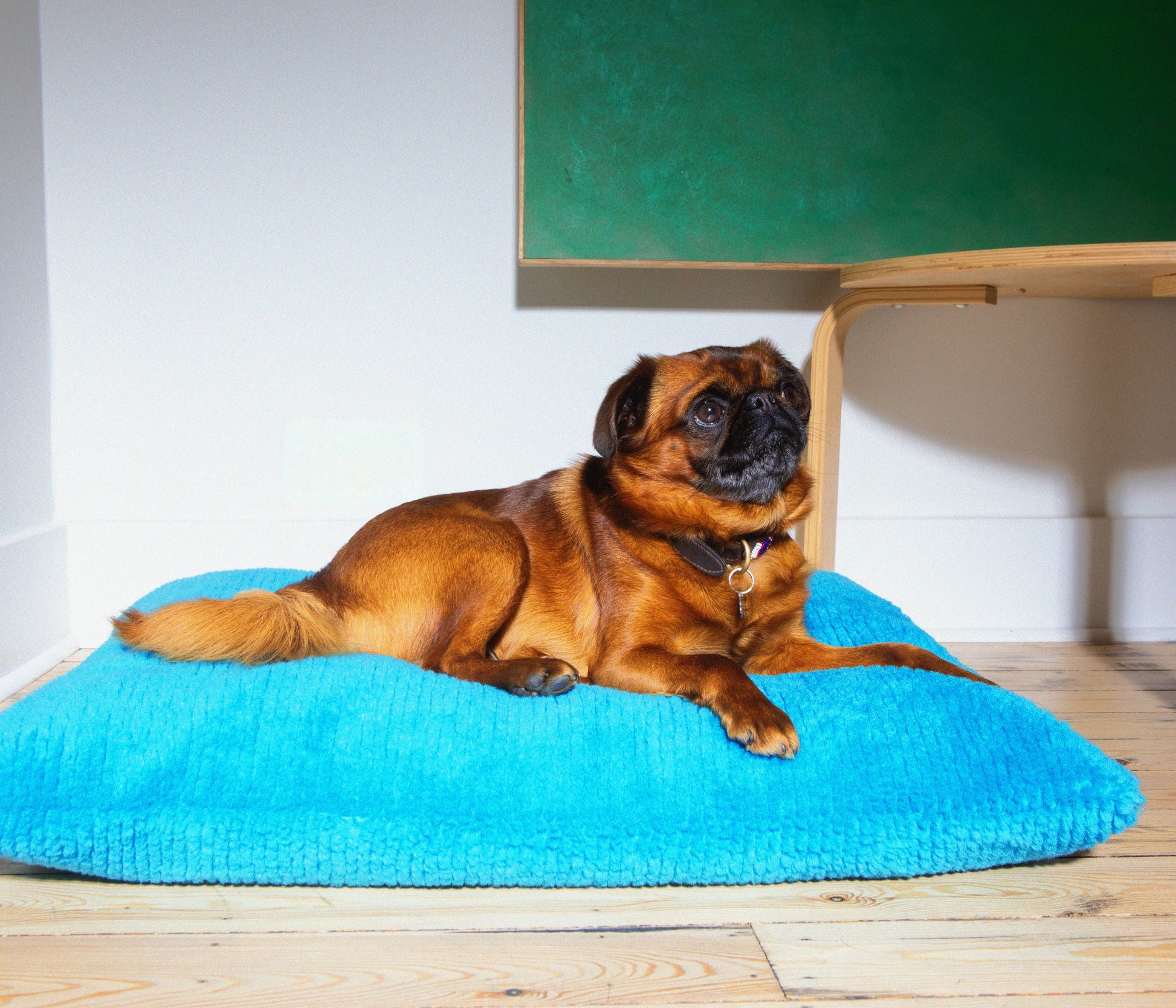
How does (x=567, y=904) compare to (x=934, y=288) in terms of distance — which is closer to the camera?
(x=567, y=904)

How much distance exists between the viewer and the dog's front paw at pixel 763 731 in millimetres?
1547

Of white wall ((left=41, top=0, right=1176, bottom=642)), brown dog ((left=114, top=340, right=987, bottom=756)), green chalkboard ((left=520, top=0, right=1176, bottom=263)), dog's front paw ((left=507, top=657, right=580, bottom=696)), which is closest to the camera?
dog's front paw ((left=507, top=657, right=580, bottom=696))

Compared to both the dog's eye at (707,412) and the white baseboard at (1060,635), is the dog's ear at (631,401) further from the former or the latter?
the white baseboard at (1060,635)

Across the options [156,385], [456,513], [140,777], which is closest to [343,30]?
[156,385]

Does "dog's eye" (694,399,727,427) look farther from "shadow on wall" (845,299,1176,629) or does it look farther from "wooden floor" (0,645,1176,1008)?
"shadow on wall" (845,299,1176,629)

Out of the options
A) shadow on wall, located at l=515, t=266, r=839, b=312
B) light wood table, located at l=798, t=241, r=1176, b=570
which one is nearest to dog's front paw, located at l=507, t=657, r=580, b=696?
light wood table, located at l=798, t=241, r=1176, b=570

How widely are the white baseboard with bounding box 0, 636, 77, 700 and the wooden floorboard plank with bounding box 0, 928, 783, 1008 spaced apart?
4.44 ft

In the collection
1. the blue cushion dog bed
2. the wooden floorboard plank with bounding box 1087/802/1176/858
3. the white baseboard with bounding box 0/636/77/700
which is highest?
the blue cushion dog bed

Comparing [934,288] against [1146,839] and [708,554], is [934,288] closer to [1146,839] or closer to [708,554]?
[708,554]

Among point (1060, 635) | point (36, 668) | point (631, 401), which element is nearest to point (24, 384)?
point (36, 668)

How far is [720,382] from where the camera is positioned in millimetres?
1950

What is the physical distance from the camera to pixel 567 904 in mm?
1467

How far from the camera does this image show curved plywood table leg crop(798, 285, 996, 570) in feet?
8.47

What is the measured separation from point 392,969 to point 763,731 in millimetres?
640
